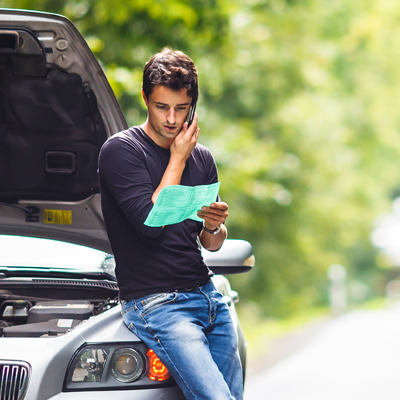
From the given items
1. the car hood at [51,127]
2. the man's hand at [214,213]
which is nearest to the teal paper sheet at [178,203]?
the man's hand at [214,213]

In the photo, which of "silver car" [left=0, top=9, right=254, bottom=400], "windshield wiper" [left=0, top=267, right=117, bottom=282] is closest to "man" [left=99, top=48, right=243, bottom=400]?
"silver car" [left=0, top=9, right=254, bottom=400]


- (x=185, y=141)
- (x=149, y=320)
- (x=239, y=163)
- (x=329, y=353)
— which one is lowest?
(x=329, y=353)

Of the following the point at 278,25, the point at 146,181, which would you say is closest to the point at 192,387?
the point at 146,181

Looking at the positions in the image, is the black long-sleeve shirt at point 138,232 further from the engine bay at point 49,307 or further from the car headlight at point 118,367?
the engine bay at point 49,307

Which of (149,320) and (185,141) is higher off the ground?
(185,141)

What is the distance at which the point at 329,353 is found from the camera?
30.0 ft

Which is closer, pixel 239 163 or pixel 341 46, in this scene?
pixel 239 163

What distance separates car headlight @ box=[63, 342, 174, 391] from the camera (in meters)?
2.40

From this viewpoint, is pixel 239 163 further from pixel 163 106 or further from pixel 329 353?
pixel 163 106

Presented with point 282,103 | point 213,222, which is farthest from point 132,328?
point 282,103

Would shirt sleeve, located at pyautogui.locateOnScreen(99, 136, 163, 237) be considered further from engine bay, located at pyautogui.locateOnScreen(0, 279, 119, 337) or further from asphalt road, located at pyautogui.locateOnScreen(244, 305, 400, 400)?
asphalt road, located at pyautogui.locateOnScreen(244, 305, 400, 400)

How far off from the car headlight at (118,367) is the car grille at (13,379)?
6.5 inches

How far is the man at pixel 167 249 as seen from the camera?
7.66 ft

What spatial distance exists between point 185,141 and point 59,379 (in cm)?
98
